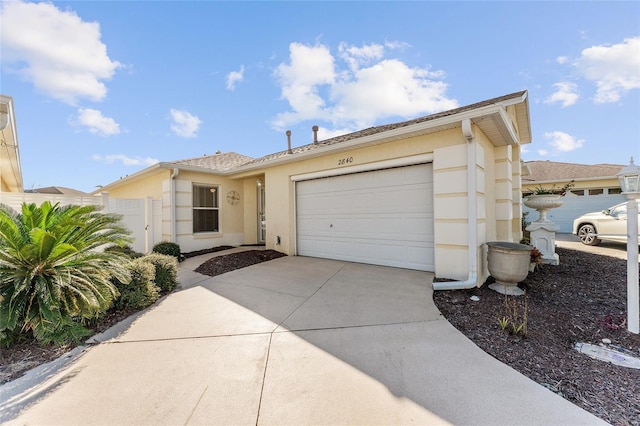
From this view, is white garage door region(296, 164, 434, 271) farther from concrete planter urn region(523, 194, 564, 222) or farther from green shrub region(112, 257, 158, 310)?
green shrub region(112, 257, 158, 310)

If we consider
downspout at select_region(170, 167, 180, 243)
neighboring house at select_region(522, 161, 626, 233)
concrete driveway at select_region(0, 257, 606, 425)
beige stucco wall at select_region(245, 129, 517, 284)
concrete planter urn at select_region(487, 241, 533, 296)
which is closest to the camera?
concrete driveway at select_region(0, 257, 606, 425)

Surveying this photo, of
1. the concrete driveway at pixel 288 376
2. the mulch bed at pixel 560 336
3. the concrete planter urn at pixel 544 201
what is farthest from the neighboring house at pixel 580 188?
the concrete driveway at pixel 288 376

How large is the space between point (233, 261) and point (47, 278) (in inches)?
161

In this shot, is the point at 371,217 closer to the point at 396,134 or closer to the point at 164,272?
Answer: the point at 396,134

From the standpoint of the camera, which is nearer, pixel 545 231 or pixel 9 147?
pixel 9 147

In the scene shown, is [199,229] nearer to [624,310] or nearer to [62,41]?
[62,41]

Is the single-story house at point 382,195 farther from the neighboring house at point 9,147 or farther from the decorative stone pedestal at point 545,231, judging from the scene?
the neighboring house at point 9,147

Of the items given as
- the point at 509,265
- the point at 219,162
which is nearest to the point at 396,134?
the point at 509,265

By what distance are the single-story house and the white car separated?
169 inches

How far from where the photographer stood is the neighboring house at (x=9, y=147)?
12.3 ft

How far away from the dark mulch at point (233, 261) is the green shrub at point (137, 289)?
179cm

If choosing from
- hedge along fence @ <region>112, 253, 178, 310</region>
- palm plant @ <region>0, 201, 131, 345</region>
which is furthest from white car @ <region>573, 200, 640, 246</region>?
palm plant @ <region>0, 201, 131, 345</region>

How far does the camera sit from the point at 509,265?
448 cm

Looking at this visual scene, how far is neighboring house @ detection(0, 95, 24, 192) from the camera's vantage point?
3.75 metres
